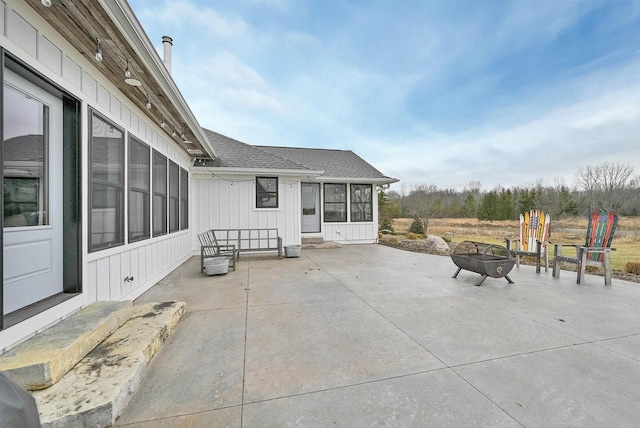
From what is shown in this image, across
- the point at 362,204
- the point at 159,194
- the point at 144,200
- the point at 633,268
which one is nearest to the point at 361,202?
the point at 362,204

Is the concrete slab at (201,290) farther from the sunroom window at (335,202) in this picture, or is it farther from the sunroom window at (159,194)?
the sunroom window at (335,202)

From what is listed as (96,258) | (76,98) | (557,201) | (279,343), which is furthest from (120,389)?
(557,201)

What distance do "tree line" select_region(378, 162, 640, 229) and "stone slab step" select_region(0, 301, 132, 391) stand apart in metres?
15.1

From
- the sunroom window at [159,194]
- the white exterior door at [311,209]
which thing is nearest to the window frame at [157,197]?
the sunroom window at [159,194]

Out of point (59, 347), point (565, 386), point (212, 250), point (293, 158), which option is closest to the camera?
point (59, 347)

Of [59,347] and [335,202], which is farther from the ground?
[335,202]

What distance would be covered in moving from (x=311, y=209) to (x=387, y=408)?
9015mm

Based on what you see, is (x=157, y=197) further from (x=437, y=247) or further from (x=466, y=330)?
(x=437, y=247)

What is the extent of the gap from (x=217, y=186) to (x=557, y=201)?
97.5 ft

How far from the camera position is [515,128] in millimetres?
13766

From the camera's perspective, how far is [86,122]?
2.79m

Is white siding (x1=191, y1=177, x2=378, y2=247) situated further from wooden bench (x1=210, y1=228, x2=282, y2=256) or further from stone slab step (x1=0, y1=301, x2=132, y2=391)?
stone slab step (x1=0, y1=301, x2=132, y2=391)

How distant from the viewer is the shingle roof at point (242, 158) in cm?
793

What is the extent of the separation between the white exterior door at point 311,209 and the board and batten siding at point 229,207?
2.14 metres
